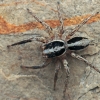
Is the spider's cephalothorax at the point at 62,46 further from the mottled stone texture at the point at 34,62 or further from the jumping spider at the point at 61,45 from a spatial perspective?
the mottled stone texture at the point at 34,62

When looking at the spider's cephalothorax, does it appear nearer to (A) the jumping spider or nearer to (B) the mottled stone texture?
(A) the jumping spider

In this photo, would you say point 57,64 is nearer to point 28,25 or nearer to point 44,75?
point 44,75

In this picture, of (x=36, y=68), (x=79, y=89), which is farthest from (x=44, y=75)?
(x=79, y=89)

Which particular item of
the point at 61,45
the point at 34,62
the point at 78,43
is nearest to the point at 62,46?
the point at 61,45

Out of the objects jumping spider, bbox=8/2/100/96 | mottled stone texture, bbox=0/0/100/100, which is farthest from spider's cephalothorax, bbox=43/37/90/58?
mottled stone texture, bbox=0/0/100/100

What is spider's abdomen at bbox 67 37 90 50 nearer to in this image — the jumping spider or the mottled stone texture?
the jumping spider

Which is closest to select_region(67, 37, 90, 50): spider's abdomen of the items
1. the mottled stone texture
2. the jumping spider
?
the jumping spider
